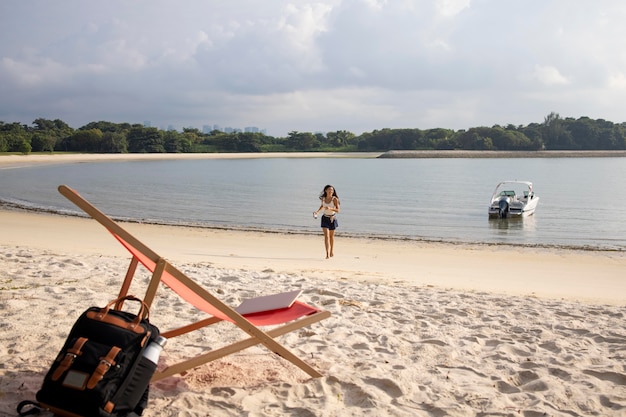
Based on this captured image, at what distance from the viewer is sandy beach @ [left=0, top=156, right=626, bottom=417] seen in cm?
345

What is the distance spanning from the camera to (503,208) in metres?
21.5

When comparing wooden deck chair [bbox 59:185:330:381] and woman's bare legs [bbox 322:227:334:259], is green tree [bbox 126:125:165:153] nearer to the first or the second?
Result: woman's bare legs [bbox 322:227:334:259]

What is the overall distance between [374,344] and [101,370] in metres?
2.40

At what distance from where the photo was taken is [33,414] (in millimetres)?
3053

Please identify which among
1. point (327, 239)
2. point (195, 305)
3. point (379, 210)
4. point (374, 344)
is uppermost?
point (195, 305)

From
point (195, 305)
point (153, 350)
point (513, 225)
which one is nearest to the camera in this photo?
point (153, 350)

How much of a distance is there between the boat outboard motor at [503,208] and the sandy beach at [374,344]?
12.2 meters

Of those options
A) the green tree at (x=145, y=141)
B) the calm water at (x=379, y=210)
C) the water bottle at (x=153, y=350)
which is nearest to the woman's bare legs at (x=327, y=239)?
the calm water at (x=379, y=210)

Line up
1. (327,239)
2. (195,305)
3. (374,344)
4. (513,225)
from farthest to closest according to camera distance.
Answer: (513,225) < (327,239) < (374,344) < (195,305)

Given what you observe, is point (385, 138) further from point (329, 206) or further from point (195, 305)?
point (195, 305)

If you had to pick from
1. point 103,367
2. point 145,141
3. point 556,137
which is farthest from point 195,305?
point 556,137

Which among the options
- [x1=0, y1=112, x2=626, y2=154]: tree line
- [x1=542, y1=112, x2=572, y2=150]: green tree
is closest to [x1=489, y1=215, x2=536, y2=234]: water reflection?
[x1=0, y1=112, x2=626, y2=154]: tree line

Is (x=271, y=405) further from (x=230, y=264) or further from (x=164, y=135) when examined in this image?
(x=164, y=135)

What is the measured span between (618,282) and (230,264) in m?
6.59
